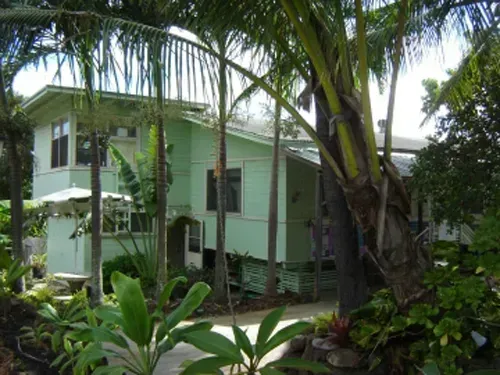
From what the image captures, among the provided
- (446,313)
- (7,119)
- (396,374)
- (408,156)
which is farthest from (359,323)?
(408,156)

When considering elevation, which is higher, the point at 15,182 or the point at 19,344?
the point at 15,182

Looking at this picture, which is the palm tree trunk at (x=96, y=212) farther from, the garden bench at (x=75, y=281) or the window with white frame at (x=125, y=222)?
the window with white frame at (x=125, y=222)

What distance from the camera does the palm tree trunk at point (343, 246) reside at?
5.83 metres

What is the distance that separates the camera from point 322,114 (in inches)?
226

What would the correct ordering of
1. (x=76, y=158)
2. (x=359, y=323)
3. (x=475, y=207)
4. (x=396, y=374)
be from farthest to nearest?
(x=76, y=158)
(x=475, y=207)
(x=359, y=323)
(x=396, y=374)

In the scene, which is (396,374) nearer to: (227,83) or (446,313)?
(446,313)

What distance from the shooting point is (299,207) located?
40.2ft

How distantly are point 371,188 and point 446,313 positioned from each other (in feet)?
4.38

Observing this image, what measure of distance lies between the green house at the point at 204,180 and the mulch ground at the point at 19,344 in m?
4.56

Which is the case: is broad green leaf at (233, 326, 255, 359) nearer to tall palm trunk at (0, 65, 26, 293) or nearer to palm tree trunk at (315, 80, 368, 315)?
palm tree trunk at (315, 80, 368, 315)

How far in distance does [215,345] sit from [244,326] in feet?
17.6

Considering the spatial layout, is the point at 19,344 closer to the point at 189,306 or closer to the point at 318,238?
the point at 189,306

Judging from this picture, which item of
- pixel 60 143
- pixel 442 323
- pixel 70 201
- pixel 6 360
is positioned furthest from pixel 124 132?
pixel 442 323

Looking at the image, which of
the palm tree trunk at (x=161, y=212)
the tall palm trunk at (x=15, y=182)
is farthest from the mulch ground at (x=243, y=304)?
the tall palm trunk at (x=15, y=182)
